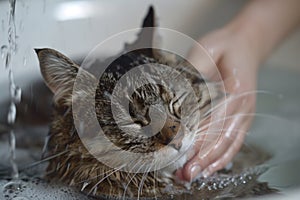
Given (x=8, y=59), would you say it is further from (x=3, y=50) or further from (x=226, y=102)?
(x=226, y=102)

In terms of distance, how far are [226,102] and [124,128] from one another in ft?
0.79

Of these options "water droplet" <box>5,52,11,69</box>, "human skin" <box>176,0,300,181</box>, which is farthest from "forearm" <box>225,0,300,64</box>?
"water droplet" <box>5,52,11,69</box>

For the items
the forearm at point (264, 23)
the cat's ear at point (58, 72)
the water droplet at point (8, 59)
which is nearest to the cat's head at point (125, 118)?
the cat's ear at point (58, 72)

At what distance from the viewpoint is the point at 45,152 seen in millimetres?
845

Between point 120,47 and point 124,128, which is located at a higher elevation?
point 120,47

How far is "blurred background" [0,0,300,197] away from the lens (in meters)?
0.91

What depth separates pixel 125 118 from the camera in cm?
71

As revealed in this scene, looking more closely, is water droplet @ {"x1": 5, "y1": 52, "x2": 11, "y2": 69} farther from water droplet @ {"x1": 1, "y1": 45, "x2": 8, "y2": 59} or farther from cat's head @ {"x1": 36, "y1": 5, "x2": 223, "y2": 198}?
cat's head @ {"x1": 36, "y1": 5, "x2": 223, "y2": 198}

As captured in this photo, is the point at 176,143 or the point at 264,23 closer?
the point at 176,143

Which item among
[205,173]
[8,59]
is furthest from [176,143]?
[8,59]

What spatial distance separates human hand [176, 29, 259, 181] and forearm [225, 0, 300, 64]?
2cm

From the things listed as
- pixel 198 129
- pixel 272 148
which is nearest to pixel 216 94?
pixel 198 129

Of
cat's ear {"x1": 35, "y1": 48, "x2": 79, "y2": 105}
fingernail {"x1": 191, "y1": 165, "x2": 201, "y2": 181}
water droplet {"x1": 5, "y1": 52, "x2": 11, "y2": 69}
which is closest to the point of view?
cat's ear {"x1": 35, "y1": 48, "x2": 79, "y2": 105}

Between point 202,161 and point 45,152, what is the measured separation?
9.1 inches
